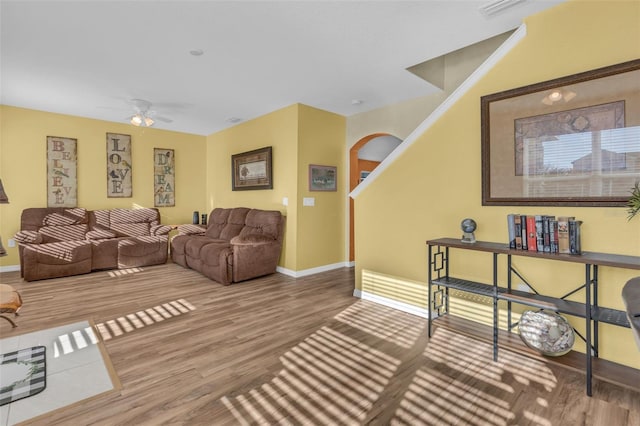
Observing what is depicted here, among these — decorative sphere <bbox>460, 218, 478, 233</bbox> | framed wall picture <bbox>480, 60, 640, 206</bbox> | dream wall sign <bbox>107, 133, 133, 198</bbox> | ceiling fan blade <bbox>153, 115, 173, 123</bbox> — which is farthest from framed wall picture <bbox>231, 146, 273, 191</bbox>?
framed wall picture <bbox>480, 60, 640, 206</bbox>

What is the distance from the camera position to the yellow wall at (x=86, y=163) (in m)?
4.93

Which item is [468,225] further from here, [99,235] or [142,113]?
[99,235]

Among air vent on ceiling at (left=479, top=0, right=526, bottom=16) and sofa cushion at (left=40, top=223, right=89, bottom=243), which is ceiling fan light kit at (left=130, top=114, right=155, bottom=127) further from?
air vent on ceiling at (left=479, top=0, right=526, bottom=16)

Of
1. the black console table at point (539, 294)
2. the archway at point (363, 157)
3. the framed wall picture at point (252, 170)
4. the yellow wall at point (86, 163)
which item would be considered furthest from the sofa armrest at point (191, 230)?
the black console table at point (539, 294)

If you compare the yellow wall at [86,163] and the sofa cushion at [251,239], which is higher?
the yellow wall at [86,163]

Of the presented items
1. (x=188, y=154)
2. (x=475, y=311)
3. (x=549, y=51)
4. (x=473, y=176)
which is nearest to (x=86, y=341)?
(x=475, y=311)

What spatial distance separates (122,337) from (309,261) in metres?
2.75

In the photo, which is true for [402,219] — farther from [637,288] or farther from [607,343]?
[637,288]

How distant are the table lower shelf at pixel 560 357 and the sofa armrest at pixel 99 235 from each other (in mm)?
5410

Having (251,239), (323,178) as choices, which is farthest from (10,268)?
(323,178)

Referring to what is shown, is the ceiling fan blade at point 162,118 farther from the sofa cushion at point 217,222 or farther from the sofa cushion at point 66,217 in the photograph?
the sofa cushion at point 66,217

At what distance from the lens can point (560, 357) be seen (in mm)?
2096

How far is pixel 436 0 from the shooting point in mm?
2342

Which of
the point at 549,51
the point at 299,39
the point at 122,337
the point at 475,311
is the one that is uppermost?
the point at 299,39
